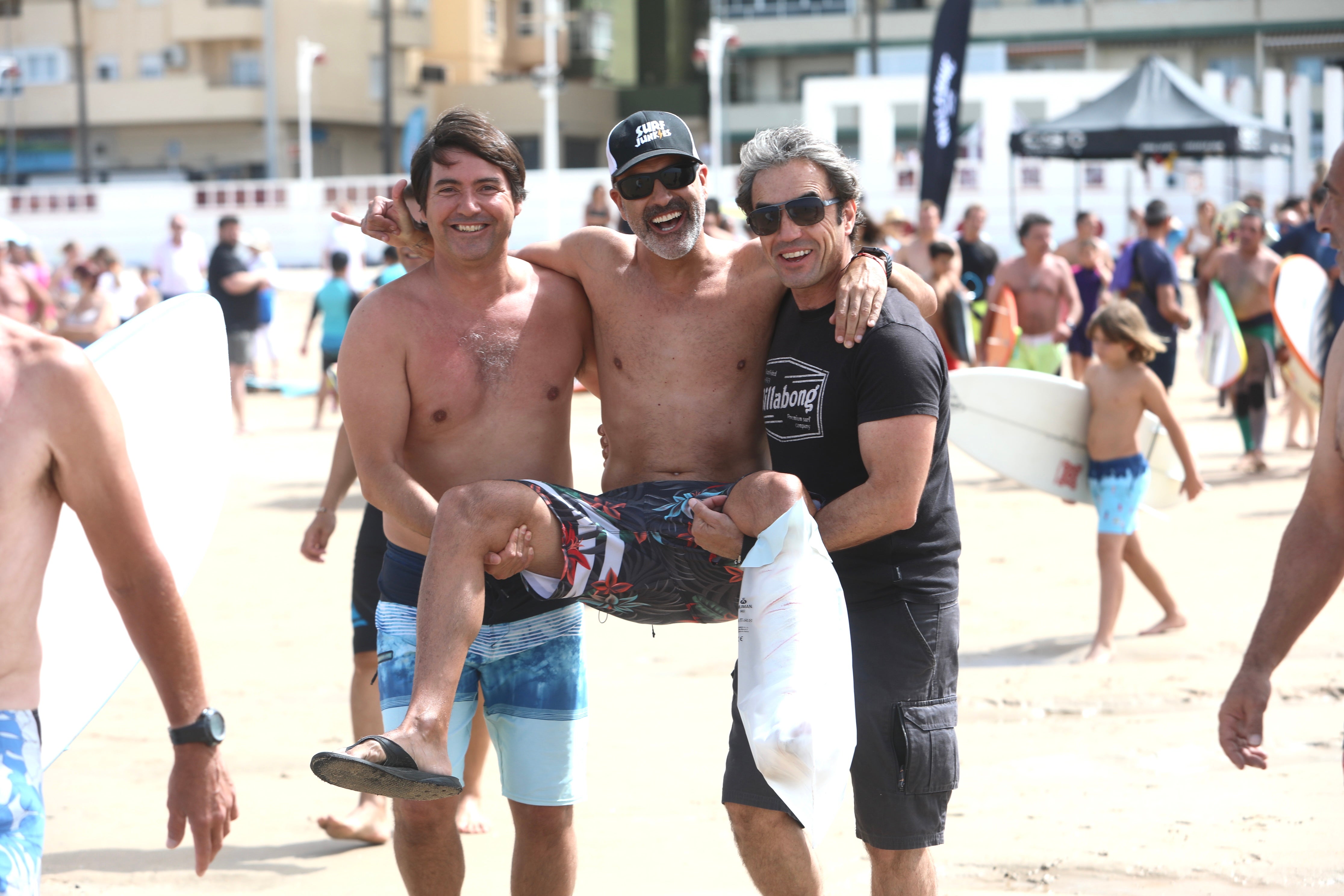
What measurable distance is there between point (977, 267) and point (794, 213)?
9381 mm

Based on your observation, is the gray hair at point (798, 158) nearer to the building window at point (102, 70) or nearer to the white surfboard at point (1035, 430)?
the white surfboard at point (1035, 430)

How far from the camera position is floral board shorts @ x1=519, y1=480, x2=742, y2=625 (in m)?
3.15

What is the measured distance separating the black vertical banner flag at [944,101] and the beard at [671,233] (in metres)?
10.9

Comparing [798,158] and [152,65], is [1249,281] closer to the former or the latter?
[798,158]

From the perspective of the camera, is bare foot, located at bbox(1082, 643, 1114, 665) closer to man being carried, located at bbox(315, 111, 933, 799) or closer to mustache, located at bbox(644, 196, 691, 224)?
man being carried, located at bbox(315, 111, 933, 799)

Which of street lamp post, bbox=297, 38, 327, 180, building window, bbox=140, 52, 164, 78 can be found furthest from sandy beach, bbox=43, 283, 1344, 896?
building window, bbox=140, 52, 164, 78

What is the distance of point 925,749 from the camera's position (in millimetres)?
3047

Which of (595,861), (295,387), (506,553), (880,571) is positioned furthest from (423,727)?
(295,387)

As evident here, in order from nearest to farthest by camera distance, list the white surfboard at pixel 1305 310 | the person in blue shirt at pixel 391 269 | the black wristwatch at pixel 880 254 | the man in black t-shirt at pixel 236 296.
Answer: the black wristwatch at pixel 880 254 → the white surfboard at pixel 1305 310 → the person in blue shirt at pixel 391 269 → the man in black t-shirt at pixel 236 296

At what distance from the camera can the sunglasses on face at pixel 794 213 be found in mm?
3061

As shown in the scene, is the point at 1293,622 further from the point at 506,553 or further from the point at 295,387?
the point at 295,387

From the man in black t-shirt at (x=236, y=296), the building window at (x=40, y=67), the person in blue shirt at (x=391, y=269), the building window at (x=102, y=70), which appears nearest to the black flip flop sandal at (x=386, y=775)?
the person in blue shirt at (x=391, y=269)

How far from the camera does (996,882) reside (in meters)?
3.94

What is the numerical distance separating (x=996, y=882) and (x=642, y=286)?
6.40 ft
